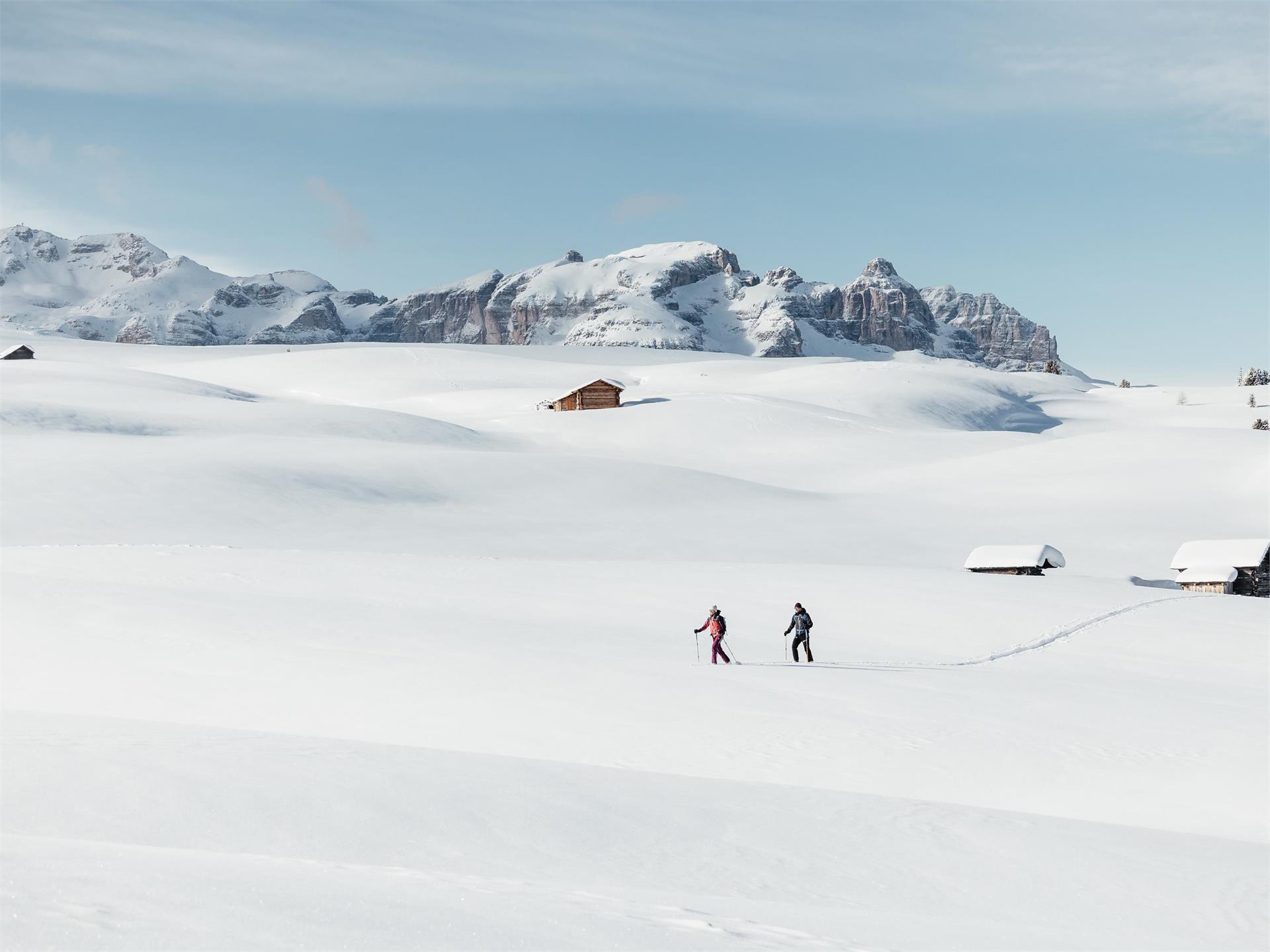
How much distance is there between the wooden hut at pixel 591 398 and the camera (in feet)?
302

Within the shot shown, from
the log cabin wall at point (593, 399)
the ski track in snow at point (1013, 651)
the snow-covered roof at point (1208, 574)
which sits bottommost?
the ski track in snow at point (1013, 651)

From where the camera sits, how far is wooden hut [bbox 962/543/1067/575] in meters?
39.1

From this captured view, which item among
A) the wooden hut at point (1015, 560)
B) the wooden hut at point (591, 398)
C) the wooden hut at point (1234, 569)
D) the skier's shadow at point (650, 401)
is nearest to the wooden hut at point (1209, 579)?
the wooden hut at point (1234, 569)

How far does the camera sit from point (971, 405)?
11962cm

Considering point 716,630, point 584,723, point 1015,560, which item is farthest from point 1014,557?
point 584,723

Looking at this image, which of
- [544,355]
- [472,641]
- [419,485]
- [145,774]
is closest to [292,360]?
[544,355]

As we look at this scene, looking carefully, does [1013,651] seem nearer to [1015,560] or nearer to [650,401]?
[1015,560]

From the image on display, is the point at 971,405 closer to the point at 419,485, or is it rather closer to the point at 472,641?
the point at 419,485

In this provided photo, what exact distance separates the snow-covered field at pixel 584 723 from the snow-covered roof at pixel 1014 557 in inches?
72.4

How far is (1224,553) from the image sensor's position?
1527 inches

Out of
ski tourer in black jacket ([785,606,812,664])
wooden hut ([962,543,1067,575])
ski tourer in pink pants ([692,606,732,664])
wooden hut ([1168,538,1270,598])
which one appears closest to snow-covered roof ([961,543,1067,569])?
wooden hut ([962,543,1067,575])

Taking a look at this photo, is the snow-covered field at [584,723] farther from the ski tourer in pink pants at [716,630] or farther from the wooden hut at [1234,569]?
the wooden hut at [1234,569]

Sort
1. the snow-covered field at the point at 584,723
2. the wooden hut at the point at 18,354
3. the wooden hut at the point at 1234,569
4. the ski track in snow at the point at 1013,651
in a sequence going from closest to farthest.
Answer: the snow-covered field at the point at 584,723, the ski track in snow at the point at 1013,651, the wooden hut at the point at 1234,569, the wooden hut at the point at 18,354

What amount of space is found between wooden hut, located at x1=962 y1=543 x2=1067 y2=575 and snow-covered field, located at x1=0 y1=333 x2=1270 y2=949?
1.79 meters
